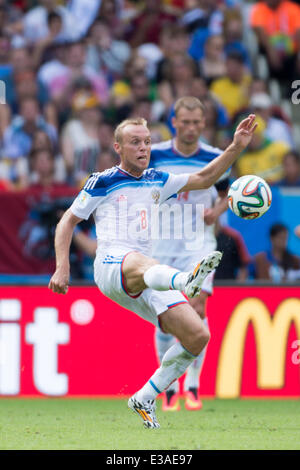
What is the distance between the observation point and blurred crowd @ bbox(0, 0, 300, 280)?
41.1ft

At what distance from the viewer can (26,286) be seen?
996cm

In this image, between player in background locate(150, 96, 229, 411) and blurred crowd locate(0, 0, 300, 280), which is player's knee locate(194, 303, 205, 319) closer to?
player in background locate(150, 96, 229, 411)

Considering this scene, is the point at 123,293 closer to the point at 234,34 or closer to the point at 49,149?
the point at 49,149

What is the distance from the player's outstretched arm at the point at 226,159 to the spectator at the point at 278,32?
25.9 ft

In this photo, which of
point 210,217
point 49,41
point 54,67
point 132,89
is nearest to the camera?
point 210,217

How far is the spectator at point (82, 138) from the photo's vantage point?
12.4 meters

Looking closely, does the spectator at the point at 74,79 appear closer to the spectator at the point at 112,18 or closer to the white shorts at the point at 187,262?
the spectator at the point at 112,18

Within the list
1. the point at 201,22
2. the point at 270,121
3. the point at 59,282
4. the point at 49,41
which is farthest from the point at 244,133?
the point at 201,22

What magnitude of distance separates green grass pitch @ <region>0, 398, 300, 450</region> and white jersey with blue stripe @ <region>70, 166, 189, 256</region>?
1.29 metres

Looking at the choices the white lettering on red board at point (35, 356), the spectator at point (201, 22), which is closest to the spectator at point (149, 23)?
the spectator at point (201, 22)

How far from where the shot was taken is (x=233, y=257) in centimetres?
1053

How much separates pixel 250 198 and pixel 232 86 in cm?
752

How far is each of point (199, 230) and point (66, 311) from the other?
201 cm

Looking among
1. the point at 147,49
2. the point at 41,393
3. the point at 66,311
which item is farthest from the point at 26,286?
the point at 147,49
